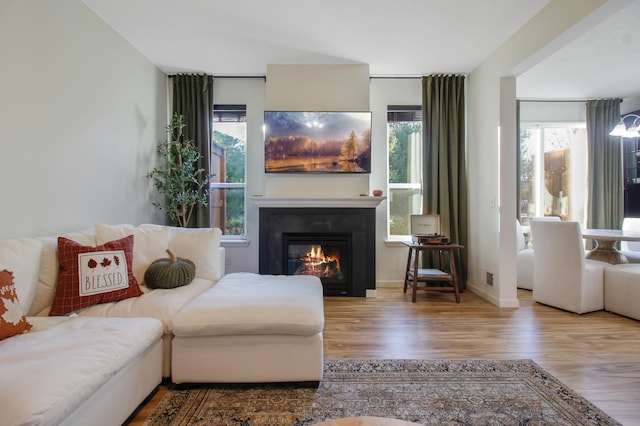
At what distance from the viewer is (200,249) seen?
2551 mm

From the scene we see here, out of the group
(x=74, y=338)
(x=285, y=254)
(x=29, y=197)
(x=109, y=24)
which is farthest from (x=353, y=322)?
(x=109, y=24)

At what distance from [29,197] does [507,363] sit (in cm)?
331

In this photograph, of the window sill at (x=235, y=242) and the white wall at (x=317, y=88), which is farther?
the window sill at (x=235, y=242)

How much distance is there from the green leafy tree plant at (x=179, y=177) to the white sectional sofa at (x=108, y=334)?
1154 millimetres

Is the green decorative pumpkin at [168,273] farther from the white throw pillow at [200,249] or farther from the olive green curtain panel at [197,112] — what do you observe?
the olive green curtain panel at [197,112]

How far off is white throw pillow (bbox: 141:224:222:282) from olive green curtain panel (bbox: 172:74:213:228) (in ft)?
4.08

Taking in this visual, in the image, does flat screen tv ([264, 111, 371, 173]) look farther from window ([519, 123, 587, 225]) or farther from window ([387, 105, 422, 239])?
window ([519, 123, 587, 225])

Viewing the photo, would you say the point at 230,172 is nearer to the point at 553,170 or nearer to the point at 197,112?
the point at 197,112

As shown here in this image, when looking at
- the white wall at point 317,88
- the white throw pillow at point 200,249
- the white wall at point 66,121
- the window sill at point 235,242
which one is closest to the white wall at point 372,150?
the window sill at point 235,242

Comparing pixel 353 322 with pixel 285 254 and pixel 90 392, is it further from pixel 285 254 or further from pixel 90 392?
pixel 90 392

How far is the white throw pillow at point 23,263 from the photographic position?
1.64m

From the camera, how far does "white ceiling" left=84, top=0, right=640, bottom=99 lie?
2.57 meters

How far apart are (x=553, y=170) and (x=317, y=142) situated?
3751 mm

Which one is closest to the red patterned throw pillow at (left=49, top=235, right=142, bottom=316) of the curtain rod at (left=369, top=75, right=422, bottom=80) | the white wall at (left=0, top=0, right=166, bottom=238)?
the white wall at (left=0, top=0, right=166, bottom=238)
